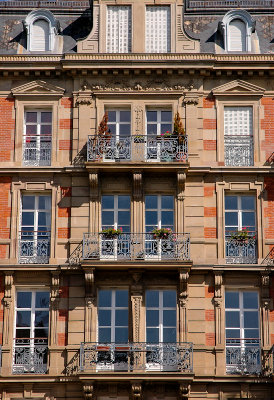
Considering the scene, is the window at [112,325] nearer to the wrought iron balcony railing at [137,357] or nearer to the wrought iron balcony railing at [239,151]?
the wrought iron balcony railing at [137,357]

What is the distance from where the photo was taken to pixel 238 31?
3319 cm

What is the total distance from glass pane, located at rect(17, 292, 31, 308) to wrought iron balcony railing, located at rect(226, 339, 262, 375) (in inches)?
252

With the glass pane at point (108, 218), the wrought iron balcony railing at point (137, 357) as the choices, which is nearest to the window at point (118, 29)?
the glass pane at point (108, 218)

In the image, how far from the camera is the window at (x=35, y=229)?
101 ft

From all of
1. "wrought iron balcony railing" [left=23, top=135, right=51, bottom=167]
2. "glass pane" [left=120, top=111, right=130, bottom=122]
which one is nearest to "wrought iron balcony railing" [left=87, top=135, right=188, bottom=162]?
"glass pane" [left=120, top=111, right=130, bottom=122]

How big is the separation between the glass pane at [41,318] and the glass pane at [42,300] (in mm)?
225

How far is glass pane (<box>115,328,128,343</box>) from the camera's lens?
1186 inches

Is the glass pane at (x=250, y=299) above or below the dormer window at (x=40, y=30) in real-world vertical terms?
below

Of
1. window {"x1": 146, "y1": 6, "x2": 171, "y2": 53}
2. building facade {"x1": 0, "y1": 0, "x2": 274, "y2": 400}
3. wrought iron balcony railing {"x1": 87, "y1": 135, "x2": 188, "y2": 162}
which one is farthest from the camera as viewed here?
window {"x1": 146, "y1": 6, "x2": 171, "y2": 53}

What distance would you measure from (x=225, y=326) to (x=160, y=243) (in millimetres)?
3300

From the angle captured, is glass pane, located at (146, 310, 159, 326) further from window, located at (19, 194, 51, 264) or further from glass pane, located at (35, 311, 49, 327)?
window, located at (19, 194, 51, 264)

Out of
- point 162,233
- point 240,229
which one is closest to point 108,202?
point 162,233

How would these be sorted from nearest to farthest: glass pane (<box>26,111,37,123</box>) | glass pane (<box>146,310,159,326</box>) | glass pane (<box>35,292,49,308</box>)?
1. glass pane (<box>146,310,159,326</box>)
2. glass pane (<box>35,292,49,308</box>)
3. glass pane (<box>26,111,37,123</box>)

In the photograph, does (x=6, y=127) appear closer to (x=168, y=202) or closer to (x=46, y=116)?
(x=46, y=116)
